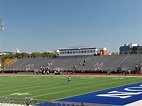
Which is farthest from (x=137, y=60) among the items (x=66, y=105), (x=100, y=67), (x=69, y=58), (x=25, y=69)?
(x=66, y=105)

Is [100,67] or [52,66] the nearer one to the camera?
[100,67]

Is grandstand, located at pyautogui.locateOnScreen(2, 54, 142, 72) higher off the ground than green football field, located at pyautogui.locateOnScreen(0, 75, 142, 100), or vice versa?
grandstand, located at pyautogui.locateOnScreen(2, 54, 142, 72)

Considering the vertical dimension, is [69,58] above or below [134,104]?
above

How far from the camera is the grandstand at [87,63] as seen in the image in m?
47.3

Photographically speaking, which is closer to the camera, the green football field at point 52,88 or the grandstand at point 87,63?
the green football field at point 52,88

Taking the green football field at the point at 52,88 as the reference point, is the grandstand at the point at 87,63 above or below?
above

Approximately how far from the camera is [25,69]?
5569cm

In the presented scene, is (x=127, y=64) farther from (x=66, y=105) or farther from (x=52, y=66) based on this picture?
(x=66, y=105)

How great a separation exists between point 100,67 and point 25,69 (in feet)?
48.8

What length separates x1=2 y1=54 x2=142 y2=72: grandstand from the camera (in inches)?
1861

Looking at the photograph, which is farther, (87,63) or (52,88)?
(87,63)

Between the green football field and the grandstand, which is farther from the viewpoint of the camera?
the grandstand

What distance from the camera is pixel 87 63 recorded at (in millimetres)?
52812

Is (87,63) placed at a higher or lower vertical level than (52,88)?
higher
